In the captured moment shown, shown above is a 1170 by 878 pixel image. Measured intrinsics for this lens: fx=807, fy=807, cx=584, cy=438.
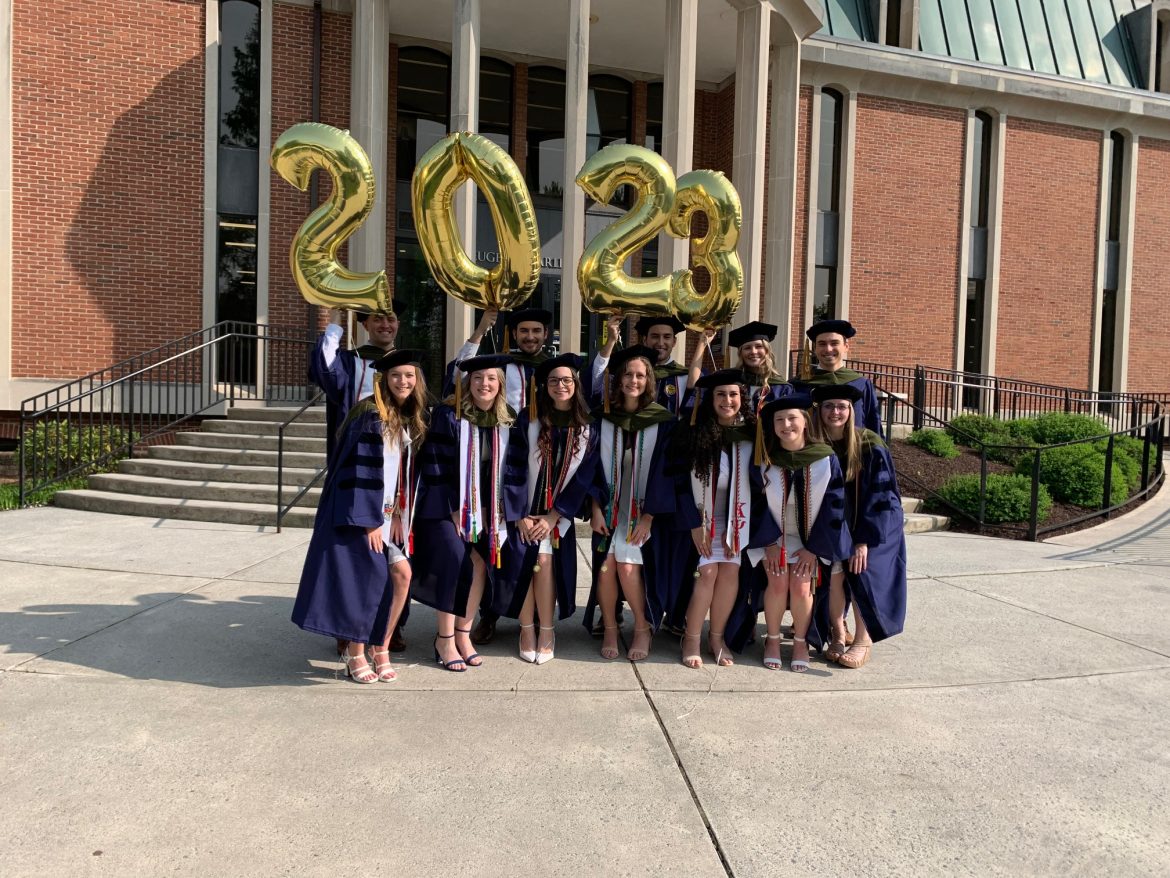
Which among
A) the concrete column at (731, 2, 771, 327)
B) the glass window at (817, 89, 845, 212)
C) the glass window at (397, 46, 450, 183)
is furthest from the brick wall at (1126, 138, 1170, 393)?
the glass window at (397, 46, 450, 183)

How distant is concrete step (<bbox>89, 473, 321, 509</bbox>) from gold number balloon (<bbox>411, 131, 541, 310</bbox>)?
4.59 metres

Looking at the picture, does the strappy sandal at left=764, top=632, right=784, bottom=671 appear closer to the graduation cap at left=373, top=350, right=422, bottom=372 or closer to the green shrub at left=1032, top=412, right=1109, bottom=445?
the graduation cap at left=373, top=350, right=422, bottom=372

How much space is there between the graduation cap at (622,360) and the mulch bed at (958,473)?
6.15 meters

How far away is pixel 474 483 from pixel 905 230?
1458 centimetres

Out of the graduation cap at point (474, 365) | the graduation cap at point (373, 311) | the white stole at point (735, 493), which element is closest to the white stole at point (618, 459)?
the white stole at point (735, 493)

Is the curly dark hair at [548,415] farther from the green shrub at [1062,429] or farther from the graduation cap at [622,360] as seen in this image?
the green shrub at [1062,429]

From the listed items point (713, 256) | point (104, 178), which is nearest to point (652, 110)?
point (104, 178)

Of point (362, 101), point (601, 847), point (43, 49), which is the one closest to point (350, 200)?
point (601, 847)

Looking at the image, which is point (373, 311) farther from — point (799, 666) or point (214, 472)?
point (214, 472)

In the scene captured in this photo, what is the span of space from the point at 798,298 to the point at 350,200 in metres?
12.6

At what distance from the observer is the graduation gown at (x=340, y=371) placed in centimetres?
448

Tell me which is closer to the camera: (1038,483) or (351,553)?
(351,553)

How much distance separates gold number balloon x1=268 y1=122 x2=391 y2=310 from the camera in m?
4.50

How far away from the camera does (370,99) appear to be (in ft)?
37.4
